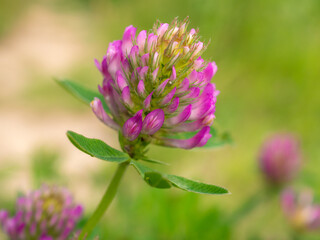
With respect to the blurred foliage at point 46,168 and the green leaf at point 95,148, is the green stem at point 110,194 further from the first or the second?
the blurred foliage at point 46,168

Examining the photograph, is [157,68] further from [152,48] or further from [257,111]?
[257,111]

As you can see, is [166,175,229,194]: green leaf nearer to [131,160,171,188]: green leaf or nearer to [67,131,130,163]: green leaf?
[131,160,171,188]: green leaf

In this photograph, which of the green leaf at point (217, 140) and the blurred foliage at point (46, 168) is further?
the blurred foliage at point (46, 168)

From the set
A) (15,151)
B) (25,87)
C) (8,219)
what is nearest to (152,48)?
(8,219)

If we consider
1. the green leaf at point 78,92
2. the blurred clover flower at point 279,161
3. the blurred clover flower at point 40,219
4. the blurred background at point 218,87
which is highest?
the blurred background at point 218,87

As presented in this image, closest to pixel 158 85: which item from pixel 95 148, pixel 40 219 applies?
pixel 95 148

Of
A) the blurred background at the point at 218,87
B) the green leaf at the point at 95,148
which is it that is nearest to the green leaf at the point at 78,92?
the green leaf at the point at 95,148
